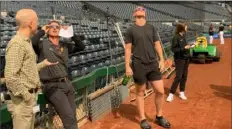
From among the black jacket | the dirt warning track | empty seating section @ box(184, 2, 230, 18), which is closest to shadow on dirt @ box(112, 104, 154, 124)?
the dirt warning track

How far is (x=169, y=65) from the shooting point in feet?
41.6

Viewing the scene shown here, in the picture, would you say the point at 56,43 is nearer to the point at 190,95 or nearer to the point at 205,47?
the point at 190,95

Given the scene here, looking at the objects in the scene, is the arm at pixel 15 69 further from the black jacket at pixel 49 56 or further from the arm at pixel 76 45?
the arm at pixel 76 45

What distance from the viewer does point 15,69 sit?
11.8 ft

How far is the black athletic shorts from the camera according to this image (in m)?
5.91

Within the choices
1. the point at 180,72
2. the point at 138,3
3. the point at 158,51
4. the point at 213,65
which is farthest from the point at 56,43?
the point at 138,3

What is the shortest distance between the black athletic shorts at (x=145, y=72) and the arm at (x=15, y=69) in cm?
255

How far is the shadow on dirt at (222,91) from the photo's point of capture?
8.82 metres

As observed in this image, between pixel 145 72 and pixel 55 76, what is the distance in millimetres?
1735

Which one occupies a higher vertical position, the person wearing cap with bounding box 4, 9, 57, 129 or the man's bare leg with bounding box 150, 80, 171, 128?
the person wearing cap with bounding box 4, 9, 57, 129

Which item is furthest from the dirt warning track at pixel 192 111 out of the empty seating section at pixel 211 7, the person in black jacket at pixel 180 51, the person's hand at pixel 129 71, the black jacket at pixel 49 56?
the empty seating section at pixel 211 7

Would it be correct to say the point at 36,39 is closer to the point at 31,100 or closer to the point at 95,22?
the point at 31,100

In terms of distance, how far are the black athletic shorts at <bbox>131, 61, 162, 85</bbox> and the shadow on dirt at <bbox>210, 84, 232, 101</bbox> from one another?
10.8ft

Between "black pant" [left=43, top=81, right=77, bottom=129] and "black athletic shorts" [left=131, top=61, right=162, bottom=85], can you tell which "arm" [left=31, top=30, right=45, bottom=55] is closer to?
"black pant" [left=43, top=81, right=77, bottom=129]
